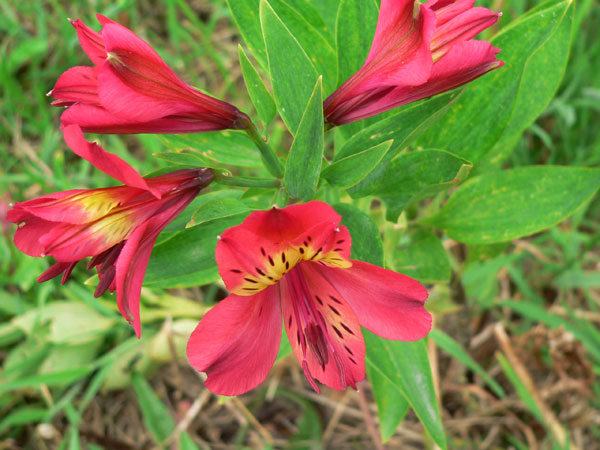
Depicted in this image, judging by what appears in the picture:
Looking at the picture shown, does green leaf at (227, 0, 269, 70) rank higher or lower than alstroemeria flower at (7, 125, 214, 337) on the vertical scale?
higher

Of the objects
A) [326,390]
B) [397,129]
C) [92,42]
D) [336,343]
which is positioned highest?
[92,42]

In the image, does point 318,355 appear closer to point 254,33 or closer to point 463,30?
point 463,30

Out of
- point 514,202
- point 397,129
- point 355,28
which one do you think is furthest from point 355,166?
point 514,202

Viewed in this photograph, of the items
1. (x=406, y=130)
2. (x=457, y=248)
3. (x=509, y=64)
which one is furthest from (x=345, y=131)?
(x=457, y=248)

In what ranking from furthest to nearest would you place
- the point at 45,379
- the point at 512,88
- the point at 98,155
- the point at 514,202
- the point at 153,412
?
the point at 153,412
the point at 45,379
the point at 514,202
the point at 512,88
the point at 98,155

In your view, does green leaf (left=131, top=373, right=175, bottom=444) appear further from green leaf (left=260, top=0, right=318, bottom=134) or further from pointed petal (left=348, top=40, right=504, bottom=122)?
pointed petal (left=348, top=40, right=504, bottom=122)

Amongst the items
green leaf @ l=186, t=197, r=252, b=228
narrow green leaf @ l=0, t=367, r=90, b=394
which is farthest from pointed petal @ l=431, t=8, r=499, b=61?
narrow green leaf @ l=0, t=367, r=90, b=394

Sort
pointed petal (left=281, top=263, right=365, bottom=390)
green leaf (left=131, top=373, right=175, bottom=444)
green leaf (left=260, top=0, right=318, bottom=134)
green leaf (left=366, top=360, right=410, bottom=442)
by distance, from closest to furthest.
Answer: pointed petal (left=281, top=263, right=365, bottom=390) → green leaf (left=260, top=0, right=318, bottom=134) → green leaf (left=366, top=360, right=410, bottom=442) → green leaf (left=131, top=373, right=175, bottom=444)

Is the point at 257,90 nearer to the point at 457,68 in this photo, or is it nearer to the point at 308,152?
the point at 308,152
